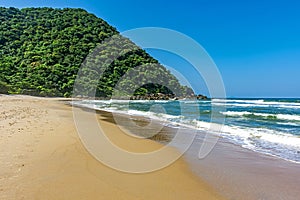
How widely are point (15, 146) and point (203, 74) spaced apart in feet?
16.3

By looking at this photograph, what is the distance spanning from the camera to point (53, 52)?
6109cm

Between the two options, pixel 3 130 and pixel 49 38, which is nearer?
pixel 3 130

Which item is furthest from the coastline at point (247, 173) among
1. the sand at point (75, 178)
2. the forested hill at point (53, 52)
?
the forested hill at point (53, 52)

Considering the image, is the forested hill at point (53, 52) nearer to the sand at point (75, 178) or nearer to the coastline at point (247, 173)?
the sand at point (75, 178)

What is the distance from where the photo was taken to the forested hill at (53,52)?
172 ft

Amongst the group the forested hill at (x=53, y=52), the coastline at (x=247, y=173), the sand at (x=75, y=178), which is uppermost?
the forested hill at (x=53, y=52)

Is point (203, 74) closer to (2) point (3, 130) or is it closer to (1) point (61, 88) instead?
(2) point (3, 130)

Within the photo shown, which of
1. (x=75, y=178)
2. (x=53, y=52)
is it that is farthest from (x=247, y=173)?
(x=53, y=52)

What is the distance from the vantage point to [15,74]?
52.0m

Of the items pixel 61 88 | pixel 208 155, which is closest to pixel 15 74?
pixel 61 88

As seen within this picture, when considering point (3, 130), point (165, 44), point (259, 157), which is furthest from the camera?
point (165, 44)

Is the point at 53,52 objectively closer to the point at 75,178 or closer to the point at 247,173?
the point at 75,178

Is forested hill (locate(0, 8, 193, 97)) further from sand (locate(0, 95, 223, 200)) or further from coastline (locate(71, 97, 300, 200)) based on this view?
coastline (locate(71, 97, 300, 200))

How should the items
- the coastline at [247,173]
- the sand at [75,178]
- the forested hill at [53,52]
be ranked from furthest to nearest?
the forested hill at [53,52]
the coastline at [247,173]
the sand at [75,178]
